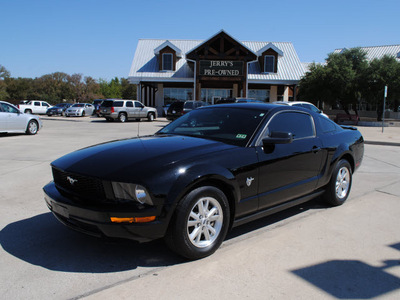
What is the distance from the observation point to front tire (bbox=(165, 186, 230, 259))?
3.10 metres

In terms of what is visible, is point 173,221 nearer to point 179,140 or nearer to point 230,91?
point 179,140

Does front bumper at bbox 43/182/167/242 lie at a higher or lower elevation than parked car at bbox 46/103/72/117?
lower

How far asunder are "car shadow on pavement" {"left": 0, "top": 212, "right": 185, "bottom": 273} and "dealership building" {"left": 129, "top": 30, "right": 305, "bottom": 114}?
26.6 meters

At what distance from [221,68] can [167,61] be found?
6020mm

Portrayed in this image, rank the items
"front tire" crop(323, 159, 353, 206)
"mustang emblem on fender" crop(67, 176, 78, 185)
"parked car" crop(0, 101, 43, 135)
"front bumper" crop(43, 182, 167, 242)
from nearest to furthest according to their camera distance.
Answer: "front bumper" crop(43, 182, 167, 242)
"mustang emblem on fender" crop(67, 176, 78, 185)
"front tire" crop(323, 159, 353, 206)
"parked car" crop(0, 101, 43, 135)

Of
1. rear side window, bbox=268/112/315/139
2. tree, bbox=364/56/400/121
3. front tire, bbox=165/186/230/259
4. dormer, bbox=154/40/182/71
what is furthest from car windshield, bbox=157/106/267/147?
dormer, bbox=154/40/182/71

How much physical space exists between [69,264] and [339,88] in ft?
93.0

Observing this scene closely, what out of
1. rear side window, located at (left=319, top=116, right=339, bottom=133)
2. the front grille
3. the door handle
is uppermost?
rear side window, located at (left=319, top=116, right=339, bottom=133)

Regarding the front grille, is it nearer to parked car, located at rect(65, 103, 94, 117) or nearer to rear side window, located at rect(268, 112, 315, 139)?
rear side window, located at rect(268, 112, 315, 139)

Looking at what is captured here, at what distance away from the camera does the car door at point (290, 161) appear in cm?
387

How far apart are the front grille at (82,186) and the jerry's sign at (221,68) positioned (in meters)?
27.2

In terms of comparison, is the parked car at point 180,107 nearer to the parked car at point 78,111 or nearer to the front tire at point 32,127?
the front tire at point 32,127

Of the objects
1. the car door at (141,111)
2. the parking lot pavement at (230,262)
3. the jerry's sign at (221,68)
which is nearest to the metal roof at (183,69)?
the jerry's sign at (221,68)

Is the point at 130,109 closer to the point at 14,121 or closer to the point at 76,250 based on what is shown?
the point at 14,121
